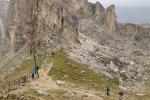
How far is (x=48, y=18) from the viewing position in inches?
6654

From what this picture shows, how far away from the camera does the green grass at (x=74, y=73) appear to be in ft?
413

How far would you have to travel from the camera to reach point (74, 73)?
13350 centimetres

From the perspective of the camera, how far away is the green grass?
413 ft

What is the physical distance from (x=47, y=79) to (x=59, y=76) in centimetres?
783

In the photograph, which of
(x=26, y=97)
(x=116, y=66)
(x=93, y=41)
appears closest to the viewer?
(x=26, y=97)

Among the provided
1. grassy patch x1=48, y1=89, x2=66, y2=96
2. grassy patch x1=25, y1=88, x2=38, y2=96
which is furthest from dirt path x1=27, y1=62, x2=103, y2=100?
grassy patch x1=25, y1=88, x2=38, y2=96

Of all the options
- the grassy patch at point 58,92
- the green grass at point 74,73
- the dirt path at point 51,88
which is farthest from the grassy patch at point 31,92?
the green grass at point 74,73

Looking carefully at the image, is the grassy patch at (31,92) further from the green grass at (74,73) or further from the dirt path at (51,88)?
the green grass at (74,73)

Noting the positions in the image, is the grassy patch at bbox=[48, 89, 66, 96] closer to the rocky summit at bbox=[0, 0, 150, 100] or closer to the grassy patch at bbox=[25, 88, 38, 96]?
the grassy patch at bbox=[25, 88, 38, 96]

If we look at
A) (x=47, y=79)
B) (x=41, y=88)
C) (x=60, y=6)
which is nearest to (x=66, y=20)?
(x=60, y=6)

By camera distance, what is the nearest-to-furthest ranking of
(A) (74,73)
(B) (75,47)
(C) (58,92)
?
(C) (58,92) < (A) (74,73) < (B) (75,47)

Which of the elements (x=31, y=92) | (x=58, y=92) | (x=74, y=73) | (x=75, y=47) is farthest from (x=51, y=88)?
(x=75, y=47)

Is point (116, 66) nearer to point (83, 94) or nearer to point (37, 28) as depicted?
point (37, 28)

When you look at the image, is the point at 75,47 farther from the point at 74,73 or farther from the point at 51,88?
the point at 51,88
